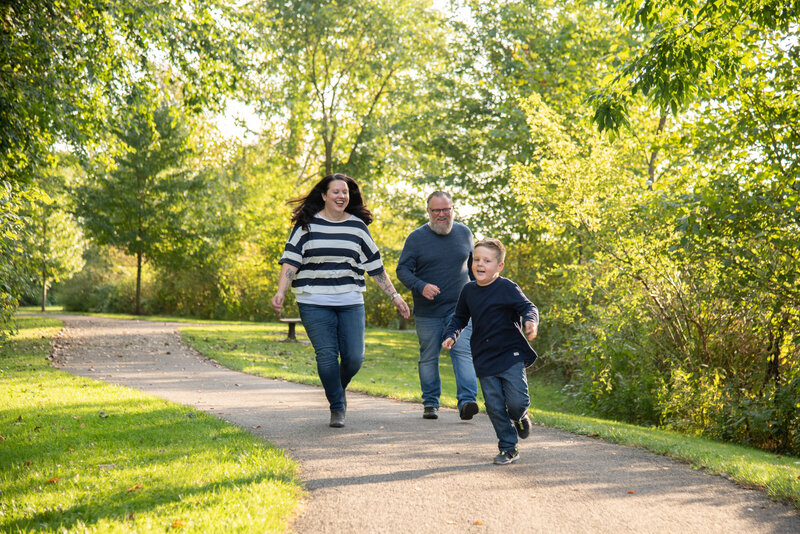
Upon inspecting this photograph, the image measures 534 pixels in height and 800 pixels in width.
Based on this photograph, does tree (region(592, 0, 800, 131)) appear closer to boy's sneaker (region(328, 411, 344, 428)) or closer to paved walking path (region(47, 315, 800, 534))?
paved walking path (region(47, 315, 800, 534))

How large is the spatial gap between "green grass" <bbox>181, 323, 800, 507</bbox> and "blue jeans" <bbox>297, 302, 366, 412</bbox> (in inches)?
85.6

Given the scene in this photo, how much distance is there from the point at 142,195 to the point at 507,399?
26.5m

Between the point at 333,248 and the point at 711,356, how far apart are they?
6008 millimetres

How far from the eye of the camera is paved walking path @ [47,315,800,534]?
383cm

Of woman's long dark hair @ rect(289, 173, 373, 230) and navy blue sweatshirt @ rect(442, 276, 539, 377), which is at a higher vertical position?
woman's long dark hair @ rect(289, 173, 373, 230)

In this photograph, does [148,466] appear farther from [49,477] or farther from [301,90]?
[301,90]

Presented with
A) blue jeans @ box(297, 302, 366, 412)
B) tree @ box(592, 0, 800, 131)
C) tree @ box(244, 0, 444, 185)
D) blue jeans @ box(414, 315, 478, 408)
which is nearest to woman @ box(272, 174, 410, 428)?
blue jeans @ box(297, 302, 366, 412)

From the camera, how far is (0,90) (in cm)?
929

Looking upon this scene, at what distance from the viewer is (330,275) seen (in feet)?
19.9

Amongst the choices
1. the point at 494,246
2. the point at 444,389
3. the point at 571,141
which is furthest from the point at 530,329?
the point at 571,141

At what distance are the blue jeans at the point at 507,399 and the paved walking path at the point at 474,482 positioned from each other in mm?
221

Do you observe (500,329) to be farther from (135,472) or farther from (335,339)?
(135,472)

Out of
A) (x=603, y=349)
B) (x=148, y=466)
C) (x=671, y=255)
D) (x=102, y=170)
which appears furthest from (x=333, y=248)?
(x=102, y=170)

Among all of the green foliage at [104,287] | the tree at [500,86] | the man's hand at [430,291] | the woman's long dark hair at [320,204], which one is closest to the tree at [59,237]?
the green foliage at [104,287]
